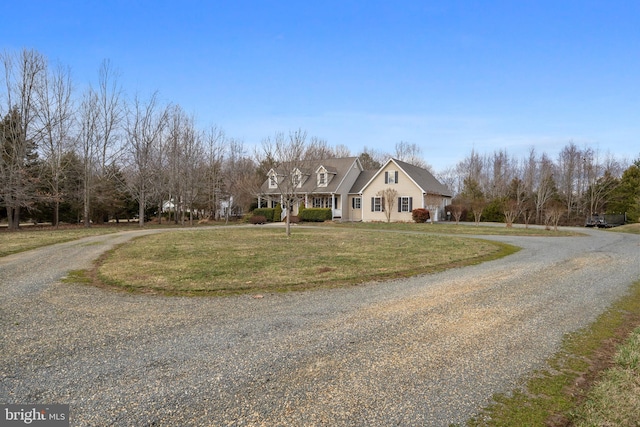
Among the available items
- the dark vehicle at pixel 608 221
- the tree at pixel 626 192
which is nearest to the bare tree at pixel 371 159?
the tree at pixel 626 192

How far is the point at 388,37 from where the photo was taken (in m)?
15.8

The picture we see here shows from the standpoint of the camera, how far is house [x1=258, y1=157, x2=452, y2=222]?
31.8m

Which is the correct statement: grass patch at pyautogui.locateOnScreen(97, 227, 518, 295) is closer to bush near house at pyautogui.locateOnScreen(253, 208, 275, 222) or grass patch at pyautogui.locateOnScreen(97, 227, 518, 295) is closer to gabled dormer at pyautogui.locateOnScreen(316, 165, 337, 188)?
bush near house at pyautogui.locateOnScreen(253, 208, 275, 222)

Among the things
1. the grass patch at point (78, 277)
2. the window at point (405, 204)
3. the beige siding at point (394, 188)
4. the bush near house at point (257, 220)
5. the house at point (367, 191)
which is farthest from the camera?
the window at point (405, 204)

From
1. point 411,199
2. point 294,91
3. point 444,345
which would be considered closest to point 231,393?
point 444,345

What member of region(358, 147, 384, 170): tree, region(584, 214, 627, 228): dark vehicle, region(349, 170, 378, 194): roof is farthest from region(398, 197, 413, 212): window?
region(358, 147, 384, 170): tree

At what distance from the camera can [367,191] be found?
33.8m

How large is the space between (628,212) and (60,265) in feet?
142

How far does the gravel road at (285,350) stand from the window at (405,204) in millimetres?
24756

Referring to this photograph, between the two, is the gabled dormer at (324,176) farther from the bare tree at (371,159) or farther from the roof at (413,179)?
the bare tree at (371,159)

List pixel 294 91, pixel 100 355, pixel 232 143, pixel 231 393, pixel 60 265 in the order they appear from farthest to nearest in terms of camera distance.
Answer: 1. pixel 232 143
2. pixel 294 91
3. pixel 60 265
4. pixel 100 355
5. pixel 231 393

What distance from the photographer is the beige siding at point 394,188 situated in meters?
31.6

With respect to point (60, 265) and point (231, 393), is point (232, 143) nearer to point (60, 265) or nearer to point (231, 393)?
point (60, 265)

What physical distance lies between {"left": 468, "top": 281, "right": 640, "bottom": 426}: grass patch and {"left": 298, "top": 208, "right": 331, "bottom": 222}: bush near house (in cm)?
2822
